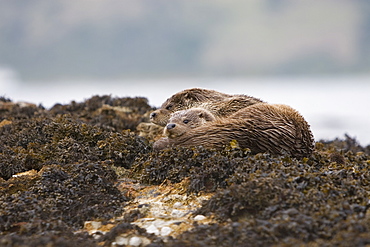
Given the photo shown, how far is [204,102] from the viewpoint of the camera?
22.0 ft

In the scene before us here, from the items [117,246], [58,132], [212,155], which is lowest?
[117,246]

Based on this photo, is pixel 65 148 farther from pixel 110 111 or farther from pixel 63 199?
pixel 110 111

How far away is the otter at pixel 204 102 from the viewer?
20.4 ft

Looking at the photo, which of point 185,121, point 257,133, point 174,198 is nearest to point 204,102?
point 185,121

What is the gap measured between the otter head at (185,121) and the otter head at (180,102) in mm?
941

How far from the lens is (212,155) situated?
16.7 feet

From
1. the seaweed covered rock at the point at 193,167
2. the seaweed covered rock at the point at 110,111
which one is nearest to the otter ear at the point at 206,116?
the seaweed covered rock at the point at 193,167

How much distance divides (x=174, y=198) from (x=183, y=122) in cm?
127

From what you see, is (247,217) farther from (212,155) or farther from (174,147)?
(174,147)

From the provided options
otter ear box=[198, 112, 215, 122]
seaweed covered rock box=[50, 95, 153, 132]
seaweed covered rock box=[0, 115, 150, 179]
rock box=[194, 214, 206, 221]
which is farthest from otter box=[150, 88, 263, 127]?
seaweed covered rock box=[50, 95, 153, 132]

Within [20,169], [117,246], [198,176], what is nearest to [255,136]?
[198,176]

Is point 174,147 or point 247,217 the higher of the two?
point 174,147

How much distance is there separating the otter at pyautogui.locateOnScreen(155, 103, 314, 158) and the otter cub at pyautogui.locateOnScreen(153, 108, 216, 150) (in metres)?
0.05

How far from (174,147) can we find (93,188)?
1.09m
